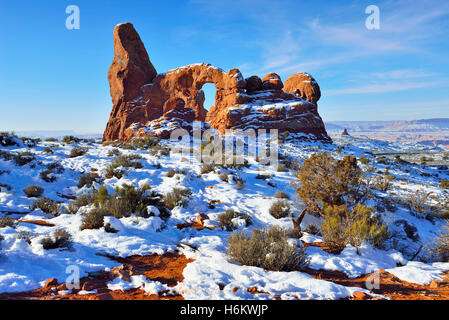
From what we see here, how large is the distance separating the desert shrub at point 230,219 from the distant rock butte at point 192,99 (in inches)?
800

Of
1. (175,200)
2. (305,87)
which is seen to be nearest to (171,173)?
(175,200)

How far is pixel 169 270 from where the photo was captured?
3576 millimetres

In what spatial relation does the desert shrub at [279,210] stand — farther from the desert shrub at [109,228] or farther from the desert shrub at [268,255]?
the desert shrub at [109,228]

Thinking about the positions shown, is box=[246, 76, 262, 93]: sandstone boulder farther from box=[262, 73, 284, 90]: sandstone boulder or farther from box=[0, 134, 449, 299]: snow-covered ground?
box=[0, 134, 449, 299]: snow-covered ground

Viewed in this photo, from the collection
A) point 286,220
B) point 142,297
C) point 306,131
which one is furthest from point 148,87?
point 142,297

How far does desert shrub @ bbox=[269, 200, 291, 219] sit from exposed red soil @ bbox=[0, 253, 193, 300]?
11.6 feet

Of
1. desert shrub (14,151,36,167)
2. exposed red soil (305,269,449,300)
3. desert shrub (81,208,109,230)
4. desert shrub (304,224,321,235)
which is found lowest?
desert shrub (304,224,321,235)

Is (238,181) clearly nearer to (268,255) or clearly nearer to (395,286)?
(268,255)

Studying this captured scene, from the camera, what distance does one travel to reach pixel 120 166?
10.6 m

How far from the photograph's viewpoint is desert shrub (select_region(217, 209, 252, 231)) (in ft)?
19.7

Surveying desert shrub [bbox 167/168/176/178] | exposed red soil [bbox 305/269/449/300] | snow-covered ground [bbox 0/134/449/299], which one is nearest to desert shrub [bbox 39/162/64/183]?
snow-covered ground [bbox 0/134/449/299]

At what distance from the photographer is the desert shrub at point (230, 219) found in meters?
6.00

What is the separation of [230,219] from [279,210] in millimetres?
1648
